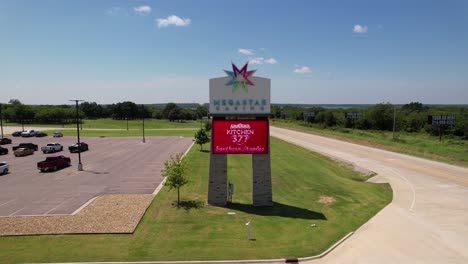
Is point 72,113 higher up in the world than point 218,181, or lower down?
higher up

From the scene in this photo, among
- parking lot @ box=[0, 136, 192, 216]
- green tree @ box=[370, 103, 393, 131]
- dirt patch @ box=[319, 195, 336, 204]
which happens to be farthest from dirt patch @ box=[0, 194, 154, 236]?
green tree @ box=[370, 103, 393, 131]

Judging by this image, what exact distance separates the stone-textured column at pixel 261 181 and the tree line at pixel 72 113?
84.6m

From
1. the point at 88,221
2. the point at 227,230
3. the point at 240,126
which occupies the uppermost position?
the point at 240,126

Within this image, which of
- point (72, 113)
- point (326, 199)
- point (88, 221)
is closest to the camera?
point (88, 221)

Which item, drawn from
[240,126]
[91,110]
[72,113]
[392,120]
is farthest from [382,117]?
[91,110]

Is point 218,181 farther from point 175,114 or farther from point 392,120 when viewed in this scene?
point 175,114

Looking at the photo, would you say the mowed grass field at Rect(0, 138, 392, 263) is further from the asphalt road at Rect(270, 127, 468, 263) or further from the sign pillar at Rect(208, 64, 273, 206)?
the sign pillar at Rect(208, 64, 273, 206)

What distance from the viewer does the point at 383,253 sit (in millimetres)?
15375

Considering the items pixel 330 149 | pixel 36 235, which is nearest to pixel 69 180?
pixel 36 235

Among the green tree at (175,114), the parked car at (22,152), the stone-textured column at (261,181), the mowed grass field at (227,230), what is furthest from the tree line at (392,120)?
the stone-textured column at (261,181)

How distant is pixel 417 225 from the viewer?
1944cm

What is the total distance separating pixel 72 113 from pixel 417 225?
466 ft

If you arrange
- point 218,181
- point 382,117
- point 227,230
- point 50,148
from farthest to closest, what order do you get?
point 382,117
point 50,148
point 218,181
point 227,230

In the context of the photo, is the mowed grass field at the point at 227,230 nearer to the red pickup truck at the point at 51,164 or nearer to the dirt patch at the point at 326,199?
the dirt patch at the point at 326,199
